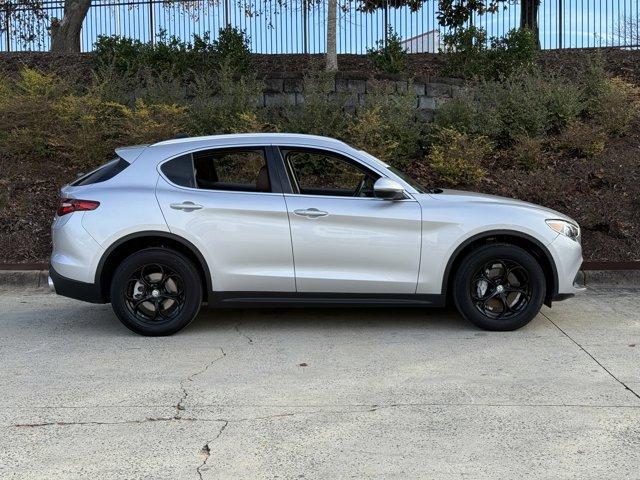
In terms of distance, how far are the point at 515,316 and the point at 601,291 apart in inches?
98.4

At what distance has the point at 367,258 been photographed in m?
6.28

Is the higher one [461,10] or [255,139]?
[461,10]

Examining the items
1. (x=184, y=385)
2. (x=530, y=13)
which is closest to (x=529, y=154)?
(x=530, y=13)

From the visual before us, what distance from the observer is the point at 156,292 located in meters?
6.32

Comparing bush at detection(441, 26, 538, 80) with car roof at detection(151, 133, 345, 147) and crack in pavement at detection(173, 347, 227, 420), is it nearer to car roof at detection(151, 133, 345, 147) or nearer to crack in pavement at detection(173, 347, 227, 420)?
car roof at detection(151, 133, 345, 147)

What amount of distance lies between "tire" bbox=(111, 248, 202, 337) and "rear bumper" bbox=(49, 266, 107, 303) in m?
0.15

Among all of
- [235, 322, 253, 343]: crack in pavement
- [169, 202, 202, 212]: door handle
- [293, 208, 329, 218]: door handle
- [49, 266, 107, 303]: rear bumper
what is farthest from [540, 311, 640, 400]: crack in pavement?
[49, 266, 107, 303]: rear bumper

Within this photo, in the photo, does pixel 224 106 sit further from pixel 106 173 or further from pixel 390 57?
pixel 106 173

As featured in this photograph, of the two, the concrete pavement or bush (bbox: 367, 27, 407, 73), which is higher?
bush (bbox: 367, 27, 407, 73)

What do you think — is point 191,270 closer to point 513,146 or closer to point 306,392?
point 306,392

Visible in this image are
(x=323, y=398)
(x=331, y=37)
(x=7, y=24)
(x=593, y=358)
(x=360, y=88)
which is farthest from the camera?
(x=7, y=24)

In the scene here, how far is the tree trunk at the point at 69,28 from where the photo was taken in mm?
16141

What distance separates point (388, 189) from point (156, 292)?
2.20m

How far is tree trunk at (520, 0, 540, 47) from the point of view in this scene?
1548cm
